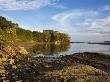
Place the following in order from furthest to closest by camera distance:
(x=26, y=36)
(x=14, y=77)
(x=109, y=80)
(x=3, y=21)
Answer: (x=26, y=36)
(x=3, y=21)
(x=14, y=77)
(x=109, y=80)

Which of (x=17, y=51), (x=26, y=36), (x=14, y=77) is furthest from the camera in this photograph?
(x=26, y=36)

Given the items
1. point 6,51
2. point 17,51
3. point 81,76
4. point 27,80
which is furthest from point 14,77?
Result: point 17,51

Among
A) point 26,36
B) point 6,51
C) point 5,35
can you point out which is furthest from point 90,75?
point 26,36

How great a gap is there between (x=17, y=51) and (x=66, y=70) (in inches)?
1360

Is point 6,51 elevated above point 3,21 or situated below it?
below

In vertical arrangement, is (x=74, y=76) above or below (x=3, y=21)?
below

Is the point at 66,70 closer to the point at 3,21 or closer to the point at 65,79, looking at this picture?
the point at 65,79

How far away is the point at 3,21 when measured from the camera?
150 metres

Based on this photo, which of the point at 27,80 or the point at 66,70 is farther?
the point at 66,70

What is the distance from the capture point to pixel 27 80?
26875mm

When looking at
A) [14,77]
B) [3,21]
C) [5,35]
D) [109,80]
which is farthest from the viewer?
[3,21]

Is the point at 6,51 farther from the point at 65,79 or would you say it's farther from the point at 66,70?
the point at 65,79

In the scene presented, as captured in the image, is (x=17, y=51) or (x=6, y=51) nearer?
(x=6, y=51)

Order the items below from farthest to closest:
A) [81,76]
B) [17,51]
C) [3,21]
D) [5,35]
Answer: [3,21], [5,35], [17,51], [81,76]
